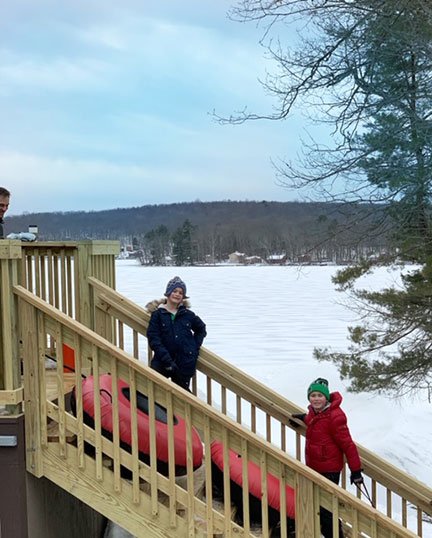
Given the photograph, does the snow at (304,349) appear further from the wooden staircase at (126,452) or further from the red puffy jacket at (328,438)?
the wooden staircase at (126,452)

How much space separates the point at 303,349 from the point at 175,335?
14.8 metres

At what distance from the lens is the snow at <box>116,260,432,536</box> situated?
11.6 m

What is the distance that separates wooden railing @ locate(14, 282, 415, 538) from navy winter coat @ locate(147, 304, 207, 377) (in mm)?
963

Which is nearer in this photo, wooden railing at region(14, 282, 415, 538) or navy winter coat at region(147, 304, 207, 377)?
wooden railing at region(14, 282, 415, 538)

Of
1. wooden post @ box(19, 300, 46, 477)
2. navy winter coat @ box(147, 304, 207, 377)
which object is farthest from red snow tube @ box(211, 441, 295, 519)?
wooden post @ box(19, 300, 46, 477)

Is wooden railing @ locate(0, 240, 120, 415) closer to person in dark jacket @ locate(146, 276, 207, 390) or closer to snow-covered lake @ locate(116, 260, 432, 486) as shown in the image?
person in dark jacket @ locate(146, 276, 207, 390)

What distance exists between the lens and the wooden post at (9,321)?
3979 millimetres

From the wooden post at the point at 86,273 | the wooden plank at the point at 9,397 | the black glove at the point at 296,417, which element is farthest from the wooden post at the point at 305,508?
the wooden post at the point at 86,273

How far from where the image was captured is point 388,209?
7715 mm

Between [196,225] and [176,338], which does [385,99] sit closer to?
[176,338]

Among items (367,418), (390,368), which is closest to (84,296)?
(390,368)

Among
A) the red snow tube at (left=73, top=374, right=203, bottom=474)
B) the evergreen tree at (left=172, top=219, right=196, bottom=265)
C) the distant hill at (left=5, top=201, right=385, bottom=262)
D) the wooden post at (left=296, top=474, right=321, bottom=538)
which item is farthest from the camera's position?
the evergreen tree at (left=172, top=219, right=196, bottom=265)

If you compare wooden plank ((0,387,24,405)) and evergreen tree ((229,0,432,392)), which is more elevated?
evergreen tree ((229,0,432,392))

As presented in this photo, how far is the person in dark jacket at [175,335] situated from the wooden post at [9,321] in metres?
1.27
